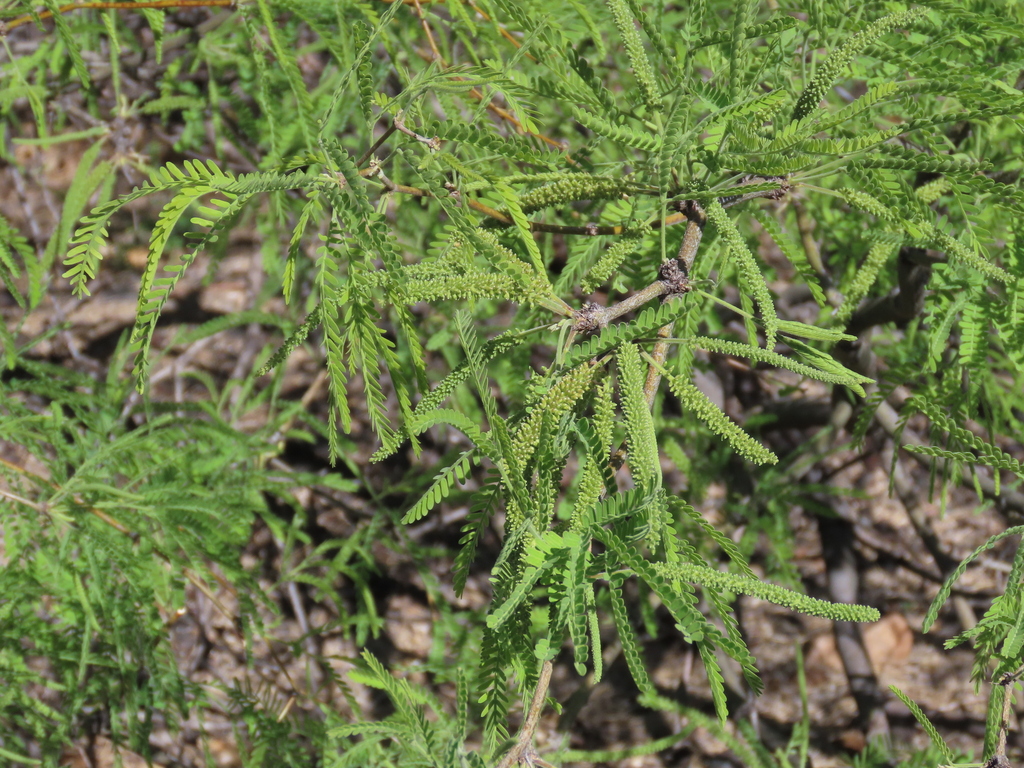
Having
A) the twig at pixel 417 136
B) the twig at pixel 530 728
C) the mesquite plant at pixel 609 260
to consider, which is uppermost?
the twig at pixel 417 136

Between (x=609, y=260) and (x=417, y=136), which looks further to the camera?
(x=609, y=260)

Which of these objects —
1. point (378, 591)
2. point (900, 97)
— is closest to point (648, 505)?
point (900, 97)

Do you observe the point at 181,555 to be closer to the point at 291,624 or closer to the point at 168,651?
the point at 168,651

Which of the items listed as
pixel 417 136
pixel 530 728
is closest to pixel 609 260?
pixel 417 136

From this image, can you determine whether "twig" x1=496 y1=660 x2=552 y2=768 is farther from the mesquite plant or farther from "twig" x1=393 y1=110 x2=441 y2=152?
"twig" x1=393 y1=110 x2=441 y2=152

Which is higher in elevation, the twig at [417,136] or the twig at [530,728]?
the twig at [417,136]

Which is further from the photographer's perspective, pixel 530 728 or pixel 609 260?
pixel 609 260

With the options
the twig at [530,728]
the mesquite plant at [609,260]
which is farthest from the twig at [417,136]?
the twig at [530,728]

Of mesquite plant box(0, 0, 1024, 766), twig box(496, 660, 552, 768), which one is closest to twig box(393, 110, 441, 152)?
mesquite plant box(0, 0, 1024, 766)

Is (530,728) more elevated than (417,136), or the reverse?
(417,136)

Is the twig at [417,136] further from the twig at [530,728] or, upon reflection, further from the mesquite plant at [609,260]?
the twig at [530,728]

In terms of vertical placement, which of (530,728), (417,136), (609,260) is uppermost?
(417,136)

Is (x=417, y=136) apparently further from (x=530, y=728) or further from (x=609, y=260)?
(x=530, y=728)

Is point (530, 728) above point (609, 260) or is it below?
below
